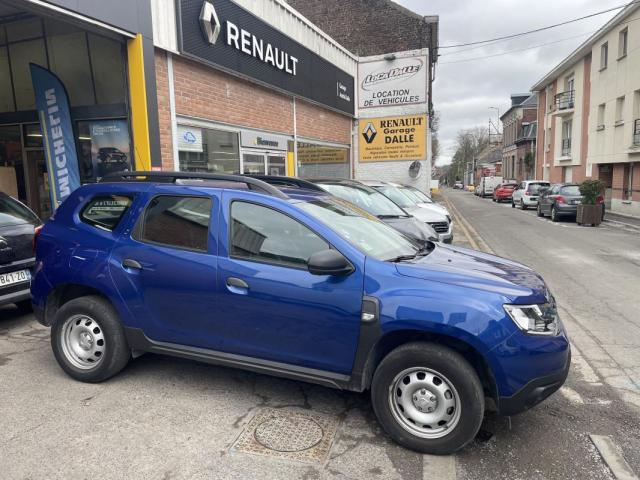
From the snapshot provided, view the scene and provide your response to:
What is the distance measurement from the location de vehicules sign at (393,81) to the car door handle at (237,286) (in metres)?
17.3

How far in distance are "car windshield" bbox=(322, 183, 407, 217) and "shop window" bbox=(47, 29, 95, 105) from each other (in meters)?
4.67

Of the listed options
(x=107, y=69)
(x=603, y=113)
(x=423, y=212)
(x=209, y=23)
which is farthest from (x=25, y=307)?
(x=603, y=113)

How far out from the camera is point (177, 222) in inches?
143

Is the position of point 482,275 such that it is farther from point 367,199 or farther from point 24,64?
point 24,64

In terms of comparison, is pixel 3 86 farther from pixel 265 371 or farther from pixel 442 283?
pixel 442 283

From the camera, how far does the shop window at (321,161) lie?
49.2 feet

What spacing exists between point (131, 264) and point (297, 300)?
4.72 feet

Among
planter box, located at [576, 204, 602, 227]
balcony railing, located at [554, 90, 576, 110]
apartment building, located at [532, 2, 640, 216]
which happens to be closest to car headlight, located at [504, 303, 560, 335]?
planter box, located at [576, 204, 602, 227]

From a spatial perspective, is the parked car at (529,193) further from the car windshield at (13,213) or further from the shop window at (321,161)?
the car windshield at (13,213)

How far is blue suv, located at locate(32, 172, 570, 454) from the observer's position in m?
2.84

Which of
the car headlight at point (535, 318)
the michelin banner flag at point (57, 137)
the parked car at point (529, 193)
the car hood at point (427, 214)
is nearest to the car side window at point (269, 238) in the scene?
the car headlight at point (535, 318)

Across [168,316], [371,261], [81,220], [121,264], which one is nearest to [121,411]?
[168,316]

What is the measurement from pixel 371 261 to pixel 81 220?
8.53ft

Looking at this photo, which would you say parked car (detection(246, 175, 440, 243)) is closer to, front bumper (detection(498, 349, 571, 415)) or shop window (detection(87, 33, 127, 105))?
shop window (detection(87, 33, 127, 105))
